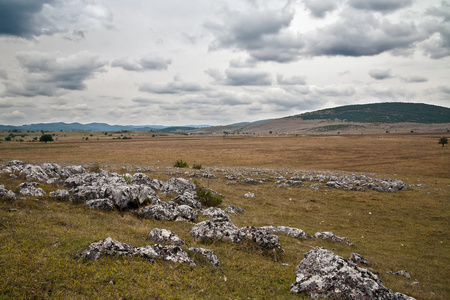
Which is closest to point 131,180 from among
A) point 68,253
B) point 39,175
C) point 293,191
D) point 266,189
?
point 39,175

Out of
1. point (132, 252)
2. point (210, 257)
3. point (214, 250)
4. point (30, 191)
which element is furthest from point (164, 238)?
point (30, 191)

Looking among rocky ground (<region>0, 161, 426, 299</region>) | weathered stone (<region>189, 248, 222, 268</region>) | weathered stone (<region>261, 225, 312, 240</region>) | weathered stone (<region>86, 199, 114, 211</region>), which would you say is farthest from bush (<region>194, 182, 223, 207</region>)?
weathered stone (<region>189, 248, 222, 268</region>)

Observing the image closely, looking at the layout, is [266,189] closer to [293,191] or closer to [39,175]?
[293,191]

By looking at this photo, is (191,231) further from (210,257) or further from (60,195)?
(60,195)

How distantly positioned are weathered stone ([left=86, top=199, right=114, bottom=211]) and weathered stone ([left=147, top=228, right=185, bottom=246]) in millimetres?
5448

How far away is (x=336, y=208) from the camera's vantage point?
25922 mm

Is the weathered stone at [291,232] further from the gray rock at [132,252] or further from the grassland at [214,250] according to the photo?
the gray rock at [132,252]

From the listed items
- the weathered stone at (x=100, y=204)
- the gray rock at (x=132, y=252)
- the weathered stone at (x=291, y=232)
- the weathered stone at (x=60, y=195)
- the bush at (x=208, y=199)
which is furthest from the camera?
the bush at (x=208, y=199)

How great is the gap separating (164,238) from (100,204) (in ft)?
21.9

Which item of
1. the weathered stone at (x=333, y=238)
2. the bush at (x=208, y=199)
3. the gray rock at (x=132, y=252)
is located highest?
the gray rock at (x=132, y=252)

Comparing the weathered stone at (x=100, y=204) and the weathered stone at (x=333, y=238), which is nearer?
the weathered stone at (x=100, y=204)

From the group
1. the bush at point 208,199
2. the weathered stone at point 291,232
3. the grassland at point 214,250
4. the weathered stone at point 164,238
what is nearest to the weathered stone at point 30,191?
the grassland at point 214,250

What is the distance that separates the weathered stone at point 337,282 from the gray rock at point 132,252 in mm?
4368

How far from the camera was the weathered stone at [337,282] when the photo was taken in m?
8.30
